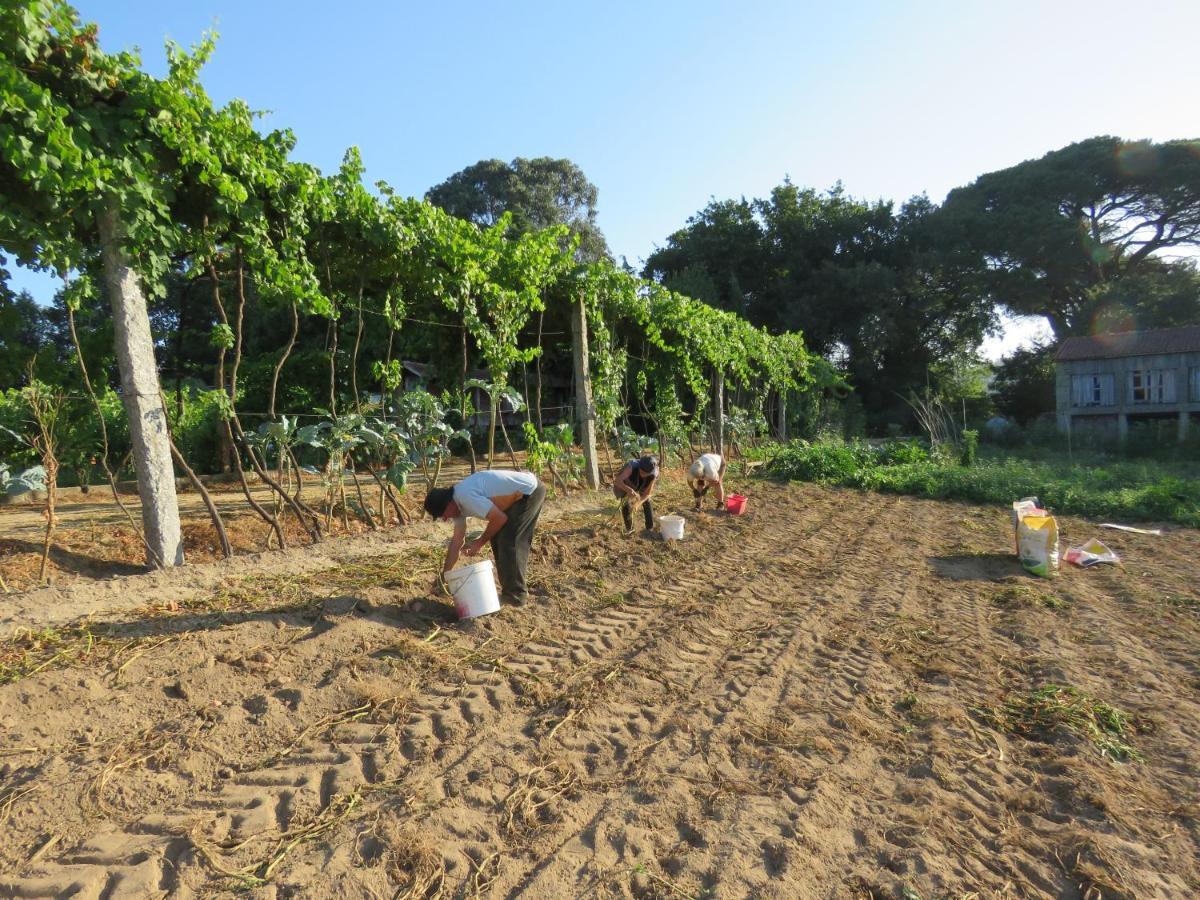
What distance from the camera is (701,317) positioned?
12305 millimetres

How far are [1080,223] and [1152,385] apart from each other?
9.50 m

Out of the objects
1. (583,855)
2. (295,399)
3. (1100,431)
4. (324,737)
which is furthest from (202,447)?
(1100,431)

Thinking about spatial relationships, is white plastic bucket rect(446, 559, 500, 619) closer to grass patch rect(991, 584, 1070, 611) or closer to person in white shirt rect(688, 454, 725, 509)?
grass patch rect(991, 584, 1070, 611)

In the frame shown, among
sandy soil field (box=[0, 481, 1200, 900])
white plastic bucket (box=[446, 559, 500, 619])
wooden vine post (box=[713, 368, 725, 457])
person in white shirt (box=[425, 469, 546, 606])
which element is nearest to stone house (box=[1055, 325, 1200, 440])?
wooden vine post (box=[713, 368, 725, 457])

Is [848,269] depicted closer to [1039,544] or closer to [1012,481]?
[1012,481]

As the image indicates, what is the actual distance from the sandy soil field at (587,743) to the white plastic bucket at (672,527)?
1.71 meters

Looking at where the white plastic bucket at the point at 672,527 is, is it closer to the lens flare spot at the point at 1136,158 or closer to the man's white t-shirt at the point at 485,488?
the man's white t-shirt at the point at 485,488

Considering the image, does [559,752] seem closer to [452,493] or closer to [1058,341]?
[452,493]

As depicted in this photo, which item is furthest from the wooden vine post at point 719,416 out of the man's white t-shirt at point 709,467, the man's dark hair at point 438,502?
the man's dark hair at point 438,502

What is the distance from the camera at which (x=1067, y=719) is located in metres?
3.32

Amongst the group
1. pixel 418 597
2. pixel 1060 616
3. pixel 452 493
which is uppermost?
pixel 452 493

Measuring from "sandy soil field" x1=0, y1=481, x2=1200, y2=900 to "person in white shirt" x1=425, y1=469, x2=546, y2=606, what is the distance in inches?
10.9

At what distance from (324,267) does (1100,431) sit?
22.6 metres

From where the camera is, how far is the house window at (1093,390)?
2234 cm
